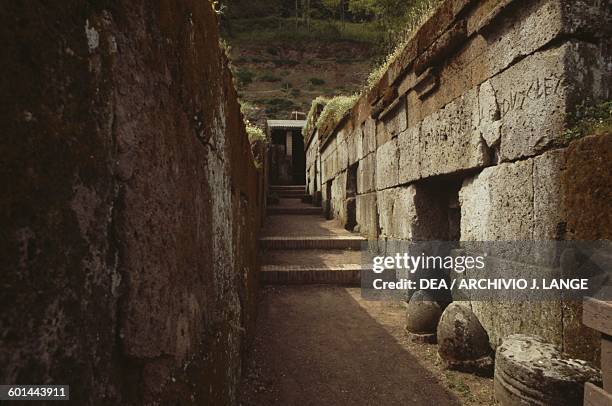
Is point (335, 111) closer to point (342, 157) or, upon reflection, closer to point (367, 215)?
point (342, 157)

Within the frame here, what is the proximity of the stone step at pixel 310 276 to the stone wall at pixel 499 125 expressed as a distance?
2.88ft

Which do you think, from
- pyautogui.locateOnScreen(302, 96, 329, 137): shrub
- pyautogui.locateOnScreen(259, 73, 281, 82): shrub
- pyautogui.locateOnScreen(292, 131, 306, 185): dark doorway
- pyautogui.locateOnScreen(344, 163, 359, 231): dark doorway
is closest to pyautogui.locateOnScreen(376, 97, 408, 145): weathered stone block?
pyautogui.locateOnScreen(344, 163, 359, 231): dark doorway

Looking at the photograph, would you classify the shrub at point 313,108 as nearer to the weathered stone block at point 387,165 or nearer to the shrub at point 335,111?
the shrub at point 335,111

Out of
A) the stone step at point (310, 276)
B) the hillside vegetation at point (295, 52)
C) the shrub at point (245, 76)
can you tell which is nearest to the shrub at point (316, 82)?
the hillside vegetation at point (295, 52)

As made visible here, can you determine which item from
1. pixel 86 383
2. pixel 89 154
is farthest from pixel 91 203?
pixel 86 383

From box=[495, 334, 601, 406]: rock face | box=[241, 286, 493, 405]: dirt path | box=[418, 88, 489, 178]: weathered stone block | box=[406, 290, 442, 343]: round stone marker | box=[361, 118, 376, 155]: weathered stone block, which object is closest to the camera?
box=[495, 334, 601, 406]: rock face

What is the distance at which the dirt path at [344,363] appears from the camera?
9.50 ft

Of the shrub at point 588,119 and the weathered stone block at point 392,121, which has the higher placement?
the weathered stone block at point 392,121

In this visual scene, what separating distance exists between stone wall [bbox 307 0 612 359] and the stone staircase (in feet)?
3.51

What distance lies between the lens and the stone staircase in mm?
5801

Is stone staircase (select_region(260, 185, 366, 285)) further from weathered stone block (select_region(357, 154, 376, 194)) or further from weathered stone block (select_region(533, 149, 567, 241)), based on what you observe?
weathered stone block (select_region(533, 149, 567, 241))

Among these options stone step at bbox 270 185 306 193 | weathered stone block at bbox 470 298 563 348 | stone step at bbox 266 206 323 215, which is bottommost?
weathered stone block at bbox 470 298 563 348

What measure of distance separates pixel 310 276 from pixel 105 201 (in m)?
5.09

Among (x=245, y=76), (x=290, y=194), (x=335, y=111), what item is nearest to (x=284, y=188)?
(x=290, y=194)
